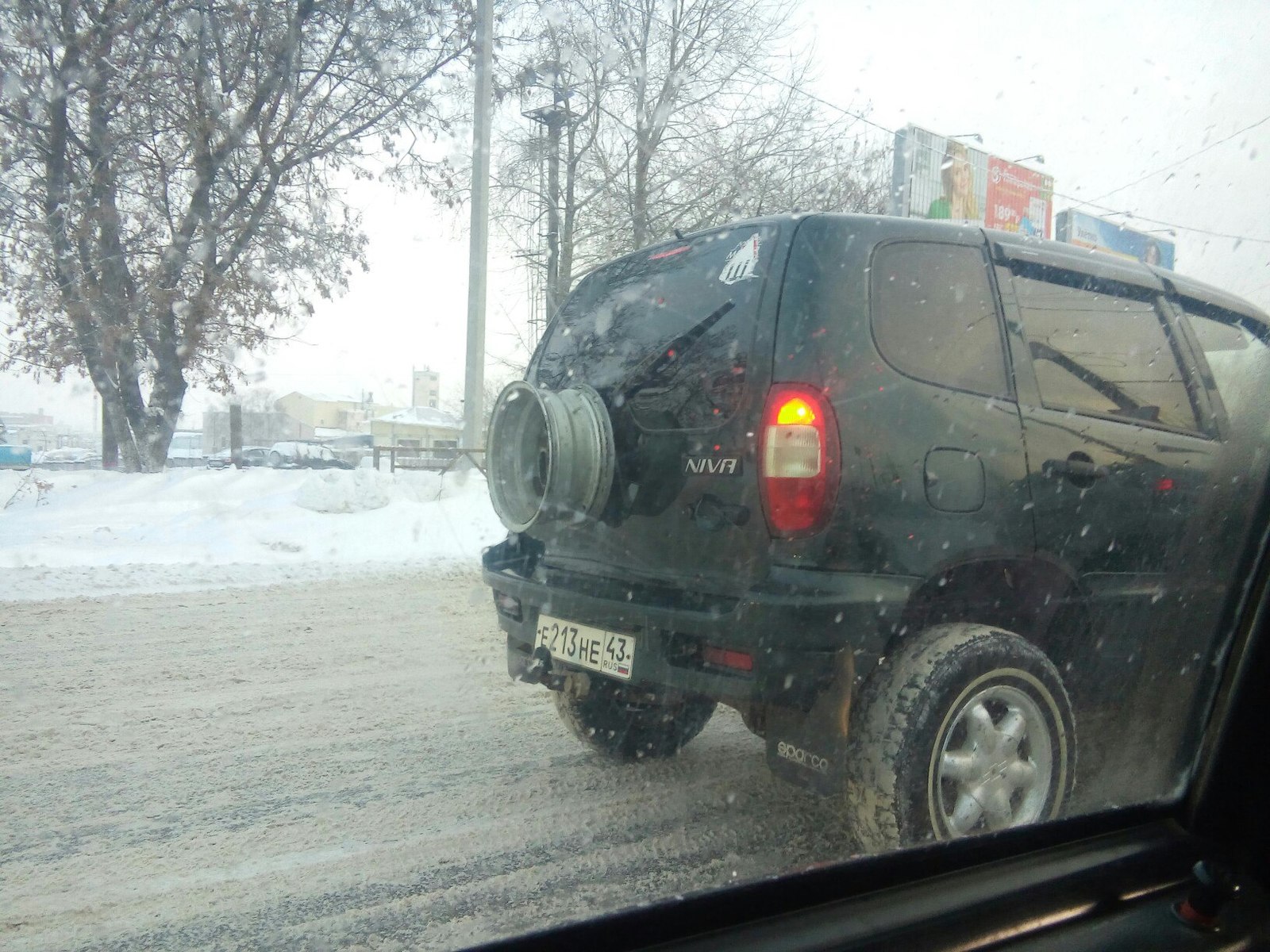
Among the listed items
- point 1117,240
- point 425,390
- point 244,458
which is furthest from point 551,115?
point 1117,240

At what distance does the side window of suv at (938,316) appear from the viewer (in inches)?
109

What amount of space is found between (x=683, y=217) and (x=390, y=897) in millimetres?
8634

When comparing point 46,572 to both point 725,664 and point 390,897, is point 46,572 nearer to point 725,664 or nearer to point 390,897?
point 390,897

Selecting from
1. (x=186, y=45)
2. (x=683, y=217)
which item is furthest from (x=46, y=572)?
(x=683, y=217)

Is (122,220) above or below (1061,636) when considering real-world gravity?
above

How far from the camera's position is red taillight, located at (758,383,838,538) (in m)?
2.56

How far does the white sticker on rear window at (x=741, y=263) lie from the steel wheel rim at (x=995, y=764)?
1.46 metres

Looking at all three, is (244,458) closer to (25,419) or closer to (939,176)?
(25,419)

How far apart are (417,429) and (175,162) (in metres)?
5.31

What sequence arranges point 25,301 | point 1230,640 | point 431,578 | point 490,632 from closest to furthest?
point 1230,640
point 490,632
point 431,578
point 25,301

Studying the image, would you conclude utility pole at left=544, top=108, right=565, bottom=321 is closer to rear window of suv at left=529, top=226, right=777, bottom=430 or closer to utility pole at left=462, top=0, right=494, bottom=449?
utility pole at left=462, top=0, right=494, bottom=449

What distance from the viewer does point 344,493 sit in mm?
11336

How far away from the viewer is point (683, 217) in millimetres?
10180

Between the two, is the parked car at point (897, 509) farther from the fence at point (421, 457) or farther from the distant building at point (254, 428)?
the distant building at point (254, 428)
